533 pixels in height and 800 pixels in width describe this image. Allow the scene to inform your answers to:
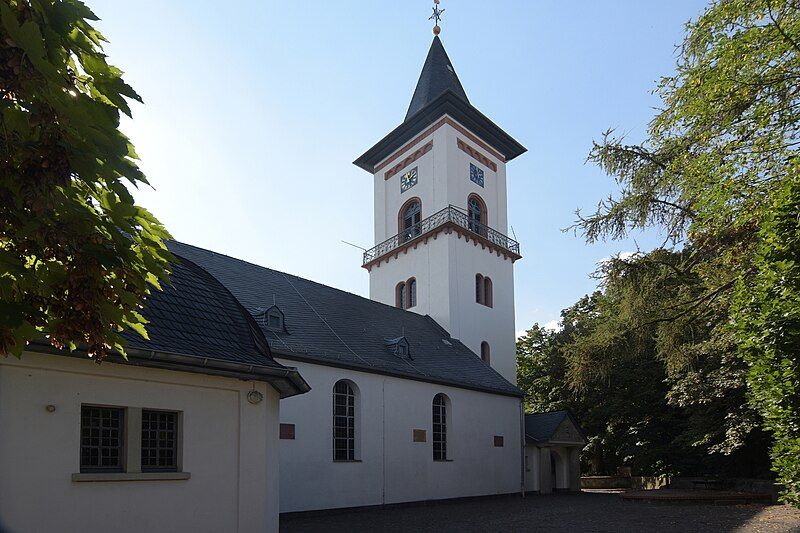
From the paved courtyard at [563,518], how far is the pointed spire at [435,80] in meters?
19.9

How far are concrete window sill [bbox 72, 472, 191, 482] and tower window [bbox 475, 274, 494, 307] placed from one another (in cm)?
2258

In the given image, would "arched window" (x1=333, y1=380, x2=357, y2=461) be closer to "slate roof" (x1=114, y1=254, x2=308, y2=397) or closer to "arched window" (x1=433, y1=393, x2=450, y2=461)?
"arched window" (x1=433, y1=393, x2=450, y2=461)

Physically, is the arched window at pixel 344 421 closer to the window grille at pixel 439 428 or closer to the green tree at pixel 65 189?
the window grille at pixel 439 428

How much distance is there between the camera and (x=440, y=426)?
952 inches

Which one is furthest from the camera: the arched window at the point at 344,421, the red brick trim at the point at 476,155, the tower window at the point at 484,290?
the red brick trim at the point at 476,155

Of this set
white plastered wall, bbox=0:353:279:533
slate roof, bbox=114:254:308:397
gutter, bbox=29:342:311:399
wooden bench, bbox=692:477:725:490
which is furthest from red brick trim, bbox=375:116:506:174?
white plastered wall, bbox=0:353:279:533

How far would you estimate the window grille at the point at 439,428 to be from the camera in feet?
78.3

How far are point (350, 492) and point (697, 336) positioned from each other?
1068 cm

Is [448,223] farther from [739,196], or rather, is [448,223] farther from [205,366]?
[205,366]

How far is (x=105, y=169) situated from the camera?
3848 mm

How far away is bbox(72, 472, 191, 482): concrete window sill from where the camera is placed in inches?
346

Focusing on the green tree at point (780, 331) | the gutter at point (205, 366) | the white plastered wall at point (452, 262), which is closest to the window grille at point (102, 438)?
the gutter at point (205, 366)

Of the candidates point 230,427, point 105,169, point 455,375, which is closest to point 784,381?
point 230,427

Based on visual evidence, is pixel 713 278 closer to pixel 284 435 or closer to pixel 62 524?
pixel 284 435
